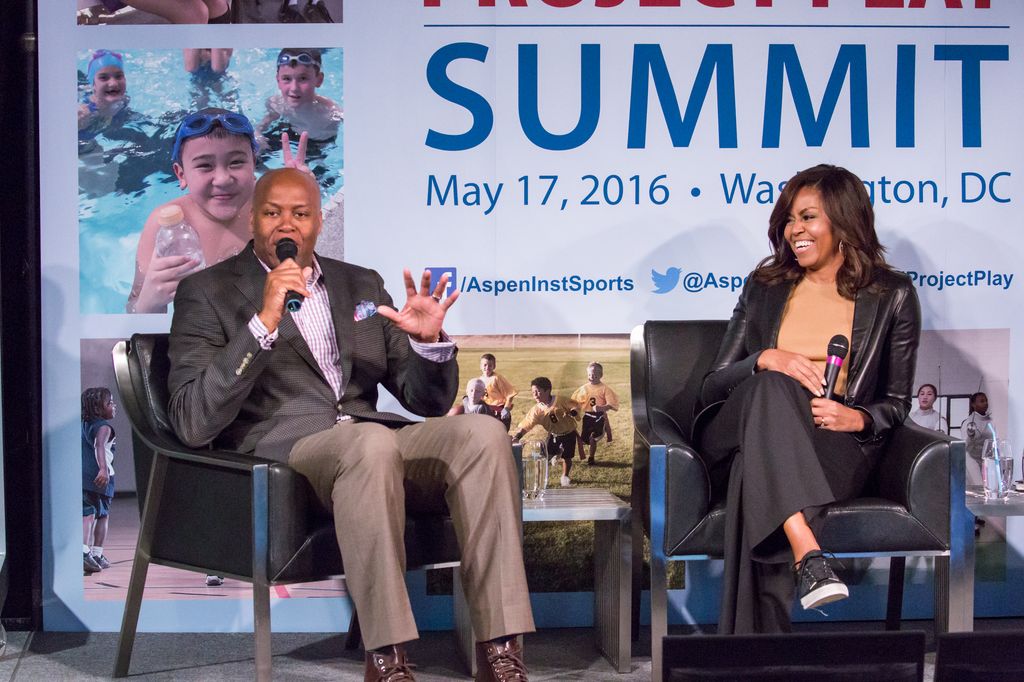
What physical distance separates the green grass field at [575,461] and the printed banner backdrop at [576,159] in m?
0.07

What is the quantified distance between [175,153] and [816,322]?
216 cm

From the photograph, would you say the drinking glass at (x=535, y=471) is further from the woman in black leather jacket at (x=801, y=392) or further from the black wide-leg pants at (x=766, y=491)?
the black wide-leg pants at (x=766, y=491)

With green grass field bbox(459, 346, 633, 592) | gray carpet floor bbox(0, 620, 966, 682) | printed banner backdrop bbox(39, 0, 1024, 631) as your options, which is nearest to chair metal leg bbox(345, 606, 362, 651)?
gray carpet floor bbox(0, 620, 966, 682)

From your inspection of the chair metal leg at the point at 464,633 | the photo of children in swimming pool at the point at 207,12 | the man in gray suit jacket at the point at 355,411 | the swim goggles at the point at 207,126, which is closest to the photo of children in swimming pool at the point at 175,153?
the swim goggles at the point at 207,126

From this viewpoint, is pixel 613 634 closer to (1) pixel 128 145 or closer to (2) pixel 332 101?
(2) pixel 332 101

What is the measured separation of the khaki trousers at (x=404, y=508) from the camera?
2916 mm

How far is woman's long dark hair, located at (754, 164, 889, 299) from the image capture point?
3682 millimetres

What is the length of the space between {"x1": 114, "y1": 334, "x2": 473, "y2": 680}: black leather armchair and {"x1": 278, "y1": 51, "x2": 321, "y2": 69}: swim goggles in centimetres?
112

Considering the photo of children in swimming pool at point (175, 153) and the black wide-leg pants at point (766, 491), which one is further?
the photo of children in swimming pool at point (175, 153)

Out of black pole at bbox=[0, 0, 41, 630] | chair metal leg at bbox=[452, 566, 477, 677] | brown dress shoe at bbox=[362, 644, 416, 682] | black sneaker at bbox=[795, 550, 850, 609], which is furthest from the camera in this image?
black pole at bbox=[0, 0, 41, 630]

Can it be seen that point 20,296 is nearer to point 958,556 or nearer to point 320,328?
point 320,328

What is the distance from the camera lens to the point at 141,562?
3.51 m

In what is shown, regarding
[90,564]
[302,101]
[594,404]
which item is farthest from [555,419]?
[90,564]

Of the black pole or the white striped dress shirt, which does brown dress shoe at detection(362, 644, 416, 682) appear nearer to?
the white striped dress shirt
